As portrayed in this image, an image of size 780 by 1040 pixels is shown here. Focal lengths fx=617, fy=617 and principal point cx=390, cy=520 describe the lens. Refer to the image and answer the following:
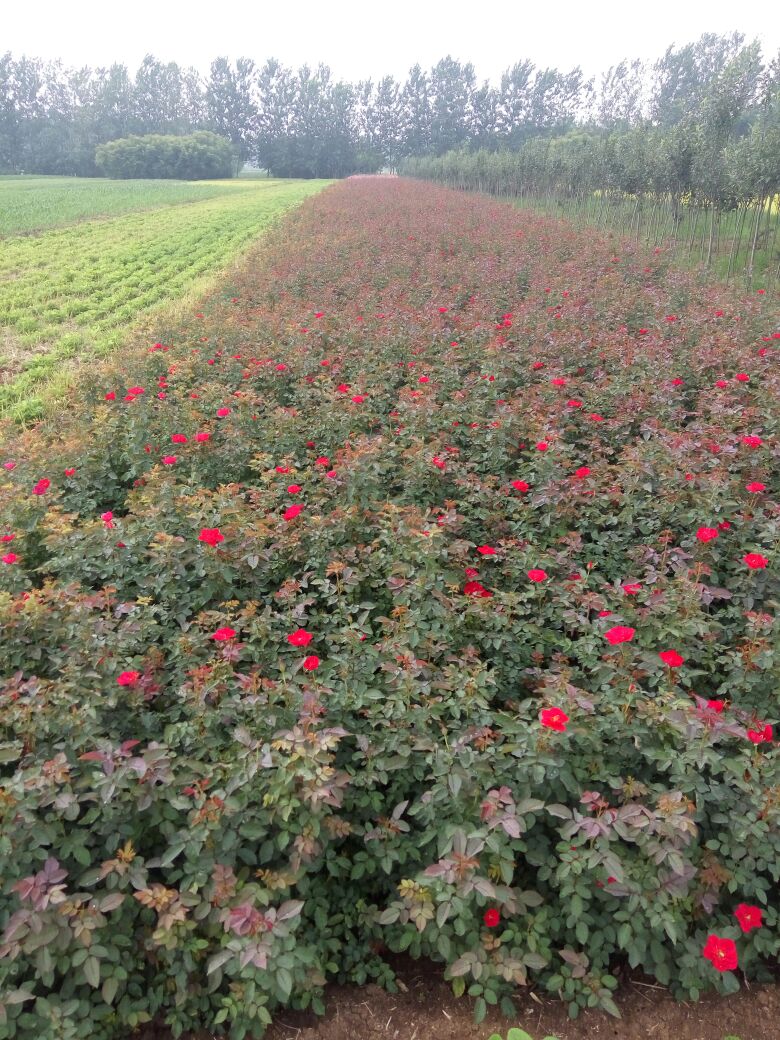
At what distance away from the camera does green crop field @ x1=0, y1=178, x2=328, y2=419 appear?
833cm

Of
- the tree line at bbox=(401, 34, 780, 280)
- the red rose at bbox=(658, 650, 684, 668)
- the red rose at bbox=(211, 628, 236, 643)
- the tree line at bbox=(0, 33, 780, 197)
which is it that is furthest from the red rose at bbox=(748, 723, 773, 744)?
the tree line at bbox=(0, 33, 780, 197)

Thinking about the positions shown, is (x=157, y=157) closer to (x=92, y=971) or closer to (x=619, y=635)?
(x=619, y=635)

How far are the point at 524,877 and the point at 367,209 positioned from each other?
2092 cm

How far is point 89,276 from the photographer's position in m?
13.3

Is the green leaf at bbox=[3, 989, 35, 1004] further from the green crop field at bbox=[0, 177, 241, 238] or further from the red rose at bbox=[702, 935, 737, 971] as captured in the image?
the green crop field at bbox=[0, 177, 241, 238]

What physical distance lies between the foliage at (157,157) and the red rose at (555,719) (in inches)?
2805

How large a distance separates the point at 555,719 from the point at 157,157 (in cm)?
7177

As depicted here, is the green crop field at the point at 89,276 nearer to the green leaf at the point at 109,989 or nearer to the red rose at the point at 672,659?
the green leaf at the point at 109,989

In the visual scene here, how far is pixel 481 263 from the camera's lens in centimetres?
993

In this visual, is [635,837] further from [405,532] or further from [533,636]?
[405,532]

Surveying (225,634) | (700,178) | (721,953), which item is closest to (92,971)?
(225,634)

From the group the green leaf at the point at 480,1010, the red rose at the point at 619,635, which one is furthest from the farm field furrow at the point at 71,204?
the green leaf at the point at 480,1010

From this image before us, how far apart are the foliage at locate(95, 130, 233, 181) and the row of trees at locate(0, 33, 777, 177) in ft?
27.1

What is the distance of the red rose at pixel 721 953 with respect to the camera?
1755mm
